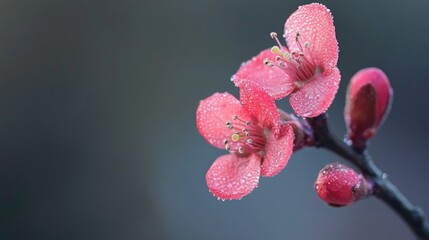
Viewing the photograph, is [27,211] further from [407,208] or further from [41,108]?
[407,208]

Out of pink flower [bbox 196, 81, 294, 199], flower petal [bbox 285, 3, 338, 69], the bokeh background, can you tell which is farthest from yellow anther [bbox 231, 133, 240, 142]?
the bokeh background

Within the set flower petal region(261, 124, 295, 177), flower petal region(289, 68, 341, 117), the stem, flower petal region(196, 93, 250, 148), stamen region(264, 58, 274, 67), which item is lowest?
the stem

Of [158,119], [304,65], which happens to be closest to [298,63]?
[304,65]

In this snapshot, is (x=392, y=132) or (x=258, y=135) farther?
(x=392, y=132)

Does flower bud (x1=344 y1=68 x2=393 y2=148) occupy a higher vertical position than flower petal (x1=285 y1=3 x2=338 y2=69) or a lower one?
lower

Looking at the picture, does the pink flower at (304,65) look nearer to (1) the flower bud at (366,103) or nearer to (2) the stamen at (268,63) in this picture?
(2) the stamen at (268,63)

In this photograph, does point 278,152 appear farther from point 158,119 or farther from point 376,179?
point 158,119

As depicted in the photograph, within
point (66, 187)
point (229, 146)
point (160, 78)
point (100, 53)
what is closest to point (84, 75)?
point (100, 53)

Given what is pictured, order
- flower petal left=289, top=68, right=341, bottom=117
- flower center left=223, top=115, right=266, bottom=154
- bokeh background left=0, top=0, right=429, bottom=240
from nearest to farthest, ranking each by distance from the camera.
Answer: flower petal left=289, top=68, right=341, bottom=117, flower center left=223, top=115, right=266, bottom=154, bokeh background left=0, top=0, right=429, bottom=240

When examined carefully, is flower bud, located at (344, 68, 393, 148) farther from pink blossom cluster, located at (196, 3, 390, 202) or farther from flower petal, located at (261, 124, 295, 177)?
flower petal, located at (261, 124, 295, 177)
